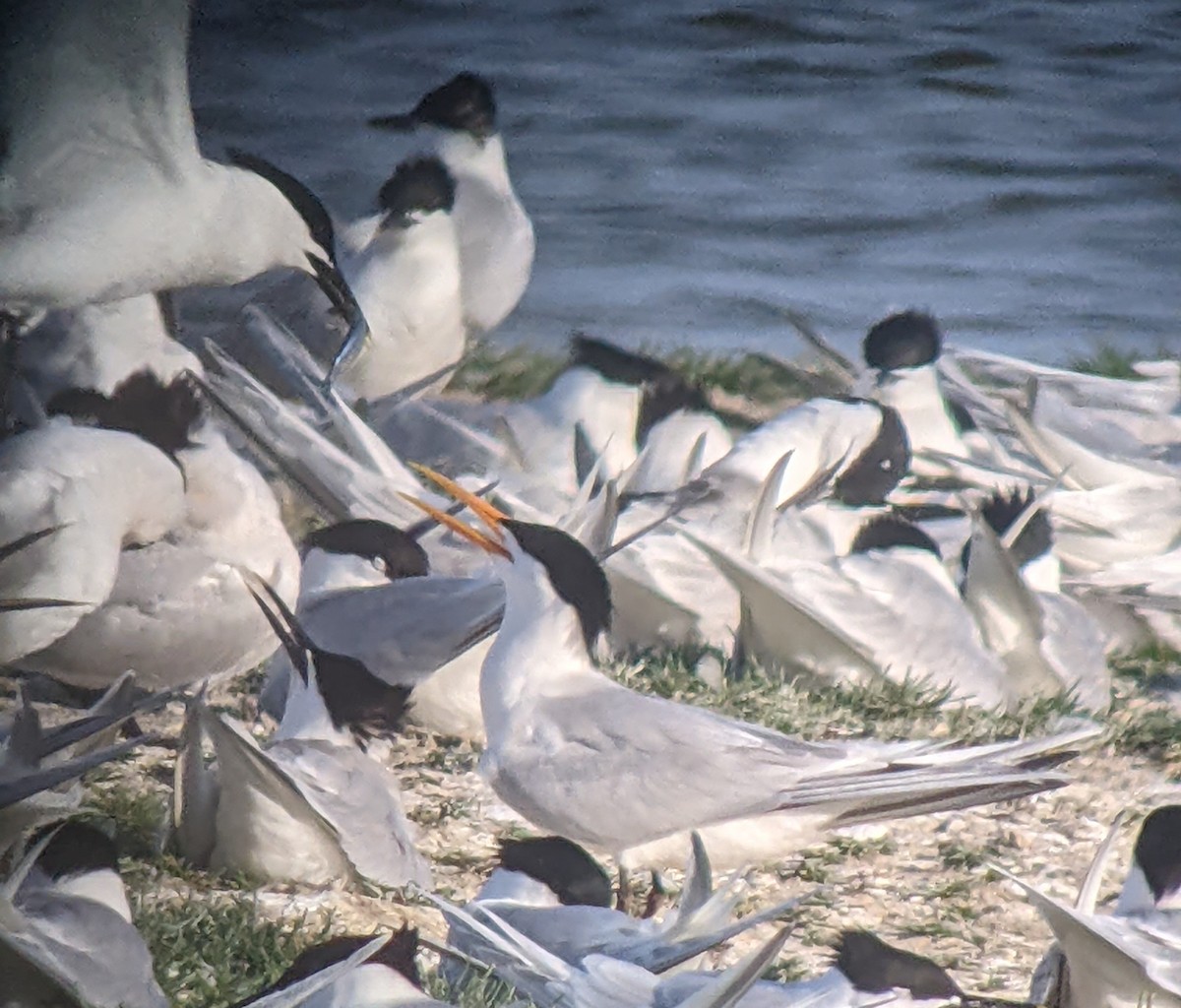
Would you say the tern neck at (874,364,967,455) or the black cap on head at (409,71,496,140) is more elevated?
the black cap on head at (409,71,496,140)

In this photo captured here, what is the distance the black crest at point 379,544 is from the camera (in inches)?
143

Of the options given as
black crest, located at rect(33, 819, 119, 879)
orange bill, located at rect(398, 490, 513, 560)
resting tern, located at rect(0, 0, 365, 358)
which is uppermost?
resting tern, located at rect(0, 0, 365, 358)

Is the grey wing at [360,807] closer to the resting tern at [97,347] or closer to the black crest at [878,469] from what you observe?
the resting tern at [97,347]

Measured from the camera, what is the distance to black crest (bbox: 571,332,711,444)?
5.07 metres

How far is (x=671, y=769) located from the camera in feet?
9.58

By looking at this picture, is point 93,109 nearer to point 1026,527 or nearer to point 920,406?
point 1026,527

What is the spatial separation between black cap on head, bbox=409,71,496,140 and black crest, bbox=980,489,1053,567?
283cm

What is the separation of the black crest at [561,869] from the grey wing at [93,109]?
4.27 feet

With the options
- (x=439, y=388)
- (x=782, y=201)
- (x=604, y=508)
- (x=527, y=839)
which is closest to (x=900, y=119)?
(x=782, y=201)

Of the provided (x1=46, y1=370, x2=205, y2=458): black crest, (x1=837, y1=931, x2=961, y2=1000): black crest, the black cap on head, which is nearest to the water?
the black cap on head

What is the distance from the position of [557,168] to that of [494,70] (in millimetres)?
1361

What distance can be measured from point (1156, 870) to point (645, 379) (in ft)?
8.91

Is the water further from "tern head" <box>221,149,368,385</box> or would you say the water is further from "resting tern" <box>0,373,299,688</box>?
"resting tern" <box>0,373,299,688</box>

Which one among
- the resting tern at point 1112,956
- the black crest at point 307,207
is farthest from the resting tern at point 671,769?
the black crest at point 307,207
